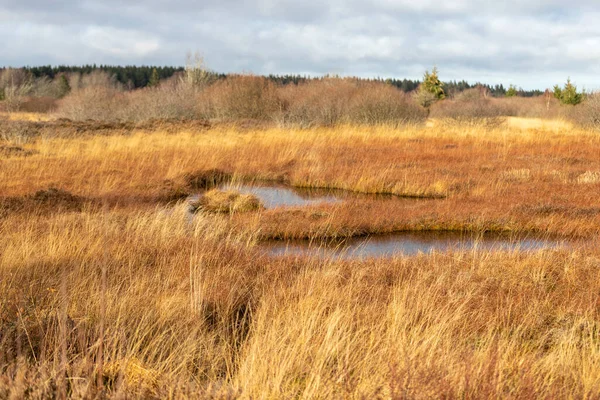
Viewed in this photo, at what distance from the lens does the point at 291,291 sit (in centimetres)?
505

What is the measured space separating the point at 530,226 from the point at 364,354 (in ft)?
22.2

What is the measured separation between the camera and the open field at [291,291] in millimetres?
3068

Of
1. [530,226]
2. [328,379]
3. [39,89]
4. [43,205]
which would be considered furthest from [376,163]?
[39,89]

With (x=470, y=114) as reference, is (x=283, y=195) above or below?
below

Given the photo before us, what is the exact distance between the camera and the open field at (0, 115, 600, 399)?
3068 millimetres

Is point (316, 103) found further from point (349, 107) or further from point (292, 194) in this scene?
point (292, 194)

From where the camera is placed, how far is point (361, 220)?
31.6ft

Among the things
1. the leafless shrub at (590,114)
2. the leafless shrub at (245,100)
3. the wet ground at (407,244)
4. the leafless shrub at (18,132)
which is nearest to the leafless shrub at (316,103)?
the leafless shrub at (245,100)

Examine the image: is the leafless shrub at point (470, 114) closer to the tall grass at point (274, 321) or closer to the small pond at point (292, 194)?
the small pond at point (292, 194)

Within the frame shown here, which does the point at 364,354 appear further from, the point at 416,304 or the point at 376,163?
the point at 376,163

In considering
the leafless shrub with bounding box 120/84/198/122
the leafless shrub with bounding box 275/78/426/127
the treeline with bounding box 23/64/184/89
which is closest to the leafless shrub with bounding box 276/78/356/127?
the leafless shrub with bounding box 275/78/426/127

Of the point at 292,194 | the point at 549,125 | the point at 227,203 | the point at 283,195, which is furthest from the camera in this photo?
the point at 549,125

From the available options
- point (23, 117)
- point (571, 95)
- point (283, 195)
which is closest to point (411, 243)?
point (283, 195)

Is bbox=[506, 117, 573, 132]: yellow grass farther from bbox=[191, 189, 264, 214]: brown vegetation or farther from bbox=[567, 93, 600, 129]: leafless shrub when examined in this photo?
bbox=[191, 189, 264, 214]: brown vegetation
